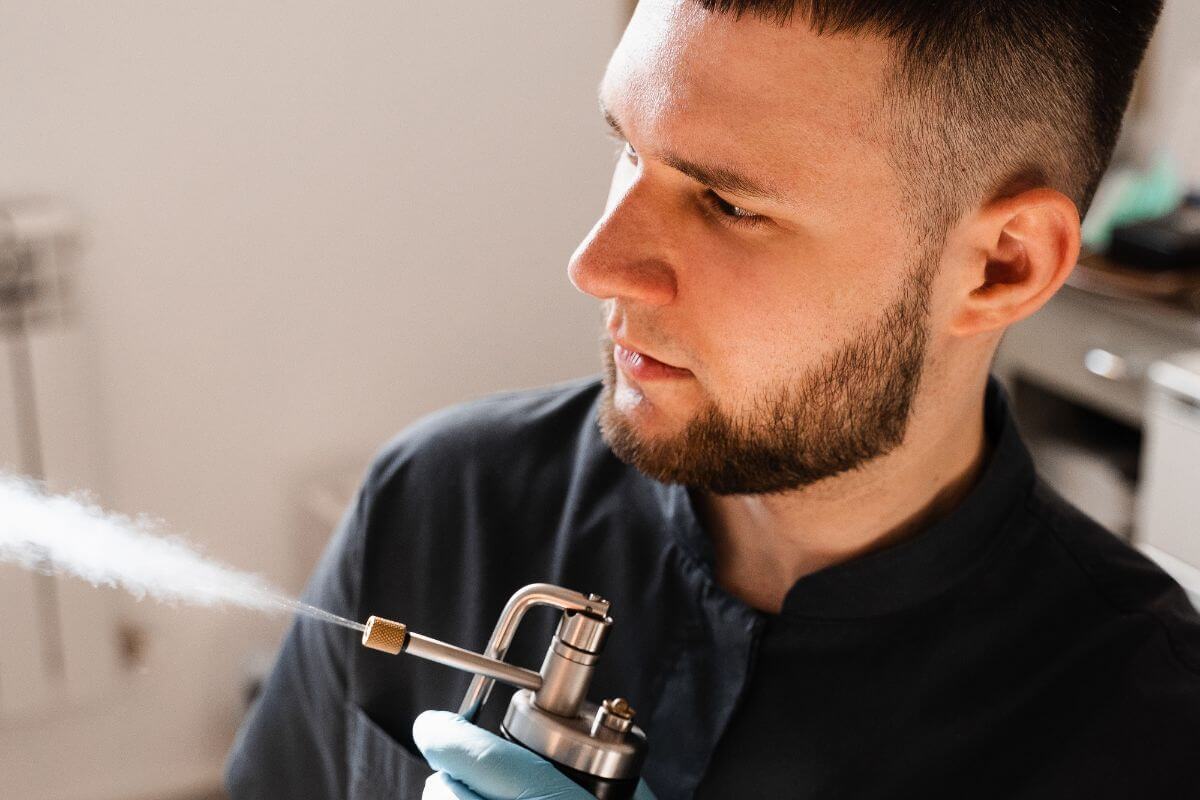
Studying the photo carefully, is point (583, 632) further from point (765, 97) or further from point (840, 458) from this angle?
point (765, 97)

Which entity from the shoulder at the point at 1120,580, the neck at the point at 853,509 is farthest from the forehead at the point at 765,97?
the shoulder at the point at 1120,580

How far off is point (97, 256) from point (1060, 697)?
5.68ft

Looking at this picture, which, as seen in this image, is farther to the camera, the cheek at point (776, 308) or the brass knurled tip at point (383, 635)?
the cheek at point (776, 308)

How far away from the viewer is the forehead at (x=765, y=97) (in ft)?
3.26

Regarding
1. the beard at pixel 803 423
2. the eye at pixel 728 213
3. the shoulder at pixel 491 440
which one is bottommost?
the shoulder at pixel 491 440

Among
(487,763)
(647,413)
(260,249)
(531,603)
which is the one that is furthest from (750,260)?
(260,249)

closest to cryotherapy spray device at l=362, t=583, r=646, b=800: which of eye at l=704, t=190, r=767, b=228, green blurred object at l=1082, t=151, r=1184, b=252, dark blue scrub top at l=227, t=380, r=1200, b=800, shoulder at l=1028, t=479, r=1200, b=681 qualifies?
dark blue scrub top at l=227, t=380, r=1200, b=800

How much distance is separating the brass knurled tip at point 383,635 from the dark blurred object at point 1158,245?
6.20 feet

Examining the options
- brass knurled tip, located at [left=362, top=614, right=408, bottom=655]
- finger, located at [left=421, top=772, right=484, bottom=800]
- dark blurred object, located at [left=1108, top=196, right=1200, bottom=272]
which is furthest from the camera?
dark blurred object, located at [left=1108, top=196, right=1200, bottom=272]

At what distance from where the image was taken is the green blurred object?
258 cm

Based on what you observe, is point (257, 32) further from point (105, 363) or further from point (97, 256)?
point (105, 363)

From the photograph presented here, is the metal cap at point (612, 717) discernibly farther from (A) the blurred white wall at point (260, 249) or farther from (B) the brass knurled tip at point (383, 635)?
(A) the blurred white wall at point (260, 249)

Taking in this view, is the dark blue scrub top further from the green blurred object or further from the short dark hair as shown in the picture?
the green blurred object

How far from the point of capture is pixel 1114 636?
109cm
